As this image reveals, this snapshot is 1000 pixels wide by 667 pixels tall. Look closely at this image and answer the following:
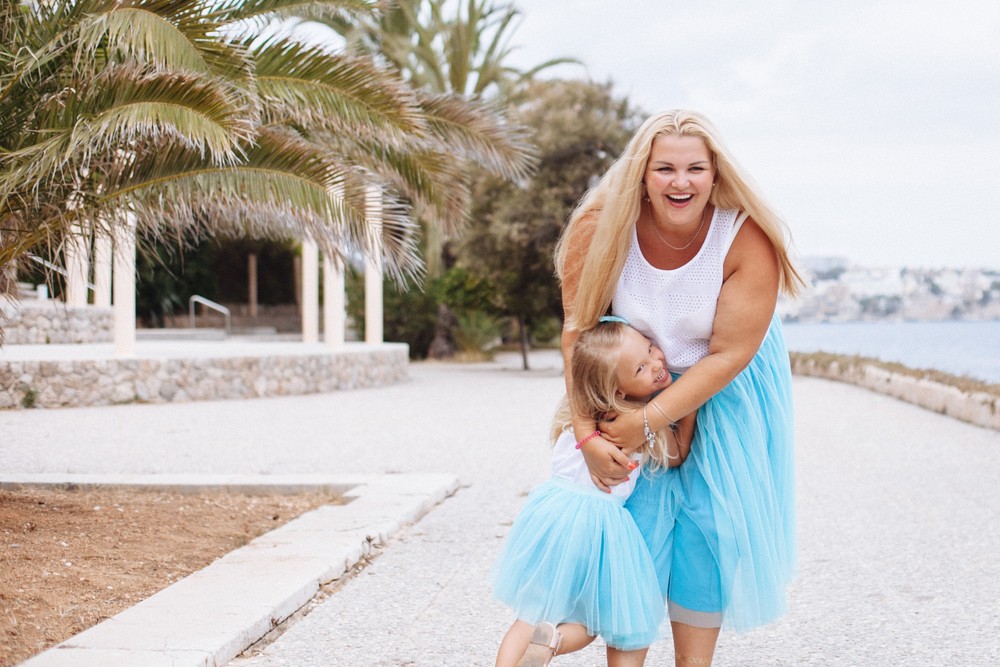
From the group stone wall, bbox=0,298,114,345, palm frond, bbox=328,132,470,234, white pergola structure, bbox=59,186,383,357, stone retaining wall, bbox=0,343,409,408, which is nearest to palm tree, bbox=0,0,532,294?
palm frond, bbox=328,132,470,234

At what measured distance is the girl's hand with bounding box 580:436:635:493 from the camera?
2.74 m

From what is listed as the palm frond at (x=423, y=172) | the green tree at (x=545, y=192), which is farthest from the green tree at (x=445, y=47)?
the palm frond at (x=423, y=172)

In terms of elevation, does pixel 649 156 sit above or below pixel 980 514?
above

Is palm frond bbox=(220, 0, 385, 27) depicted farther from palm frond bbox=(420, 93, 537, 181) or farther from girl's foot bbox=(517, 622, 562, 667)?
girl's foot bbox=(517, 622, 562, 667)

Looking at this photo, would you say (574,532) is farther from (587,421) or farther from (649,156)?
(649,156)

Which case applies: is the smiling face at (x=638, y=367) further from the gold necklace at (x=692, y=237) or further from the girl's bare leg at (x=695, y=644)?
the girl's bare leg at (x=695, y=644)

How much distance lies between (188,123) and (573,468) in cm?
310

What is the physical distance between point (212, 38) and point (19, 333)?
14308 mm

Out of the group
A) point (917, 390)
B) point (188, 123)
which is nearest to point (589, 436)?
point (188, 123)

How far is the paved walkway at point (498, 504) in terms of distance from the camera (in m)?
4.08

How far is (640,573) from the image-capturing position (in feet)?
9.16

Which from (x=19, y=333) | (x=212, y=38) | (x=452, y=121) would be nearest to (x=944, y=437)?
(x=452, y=121)

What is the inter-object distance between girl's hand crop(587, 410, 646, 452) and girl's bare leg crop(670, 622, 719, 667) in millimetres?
533

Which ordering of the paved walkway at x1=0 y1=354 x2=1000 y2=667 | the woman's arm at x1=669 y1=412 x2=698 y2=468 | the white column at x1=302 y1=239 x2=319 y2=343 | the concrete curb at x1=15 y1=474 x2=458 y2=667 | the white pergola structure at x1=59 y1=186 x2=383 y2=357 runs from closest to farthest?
the woman's arm at x1=669 y1=412 x2=698 y2=468, the concrete curb at x1=15 y1=474 x2=458 y2=667, the paved walkway at x1=0 y1=354 x2=1000 y2=667, the white pergola structure at x1=59 y1=186 x2=383 y2=357, the white column at x1=302 y1=239 x2=319 y2=343
